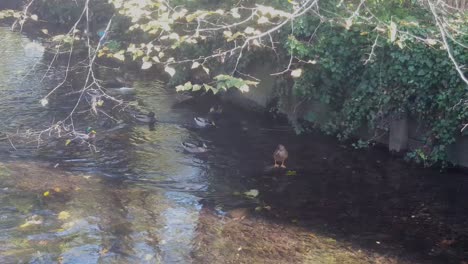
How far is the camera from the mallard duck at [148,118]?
38.4 ft

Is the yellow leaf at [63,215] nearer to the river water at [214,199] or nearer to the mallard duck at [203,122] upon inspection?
the river water at [214,199]

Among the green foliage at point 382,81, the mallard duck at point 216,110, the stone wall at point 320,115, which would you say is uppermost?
the green foliage at point 382,81

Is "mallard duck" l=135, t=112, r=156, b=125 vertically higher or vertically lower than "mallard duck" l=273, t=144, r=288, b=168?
lower

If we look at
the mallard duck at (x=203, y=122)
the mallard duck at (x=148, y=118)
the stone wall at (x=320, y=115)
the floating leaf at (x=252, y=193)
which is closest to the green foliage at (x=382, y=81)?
the stone wall at (x=320, y=115)

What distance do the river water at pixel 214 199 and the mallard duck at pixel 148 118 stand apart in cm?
18

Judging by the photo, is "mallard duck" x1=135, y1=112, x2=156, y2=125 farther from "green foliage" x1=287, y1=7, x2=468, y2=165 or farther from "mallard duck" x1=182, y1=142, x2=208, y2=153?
"green foliage" x1=287, y1=7, x2=468, y2=165

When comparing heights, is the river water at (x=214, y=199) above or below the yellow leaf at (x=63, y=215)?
above

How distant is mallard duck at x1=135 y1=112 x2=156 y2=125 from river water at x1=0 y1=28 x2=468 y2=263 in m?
0.18

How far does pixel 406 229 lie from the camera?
743 cm

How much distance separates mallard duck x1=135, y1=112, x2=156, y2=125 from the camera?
11.7 metres

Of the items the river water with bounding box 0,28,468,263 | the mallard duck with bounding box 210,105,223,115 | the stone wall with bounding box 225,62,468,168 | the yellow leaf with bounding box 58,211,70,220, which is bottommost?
the yellow leaf with bounding box 58,211,70,220

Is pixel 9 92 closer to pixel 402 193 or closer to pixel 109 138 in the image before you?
pixel 109 138

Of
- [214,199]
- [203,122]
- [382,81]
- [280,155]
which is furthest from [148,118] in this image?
[382,81]

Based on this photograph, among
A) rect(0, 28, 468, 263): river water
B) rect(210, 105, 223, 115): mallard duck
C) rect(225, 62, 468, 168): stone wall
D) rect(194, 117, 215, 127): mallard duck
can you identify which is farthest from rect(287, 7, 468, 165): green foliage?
rect(210, 105, 223, 115): mallard duck
